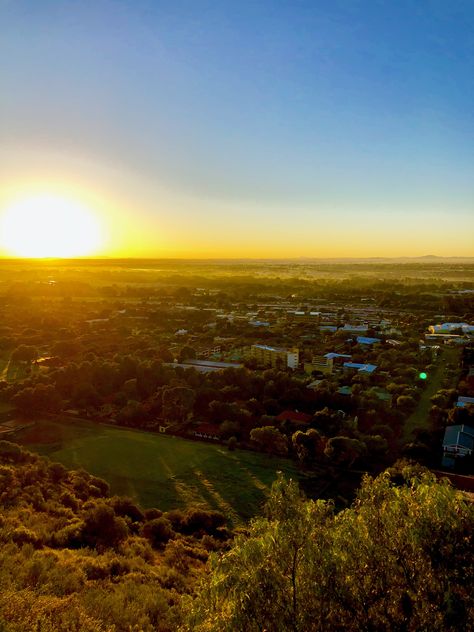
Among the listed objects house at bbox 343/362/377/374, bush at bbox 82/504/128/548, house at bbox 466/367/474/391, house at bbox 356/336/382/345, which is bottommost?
house at bbox 356/336/382/345

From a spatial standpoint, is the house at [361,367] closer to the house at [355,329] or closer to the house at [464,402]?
the house at [464,402]

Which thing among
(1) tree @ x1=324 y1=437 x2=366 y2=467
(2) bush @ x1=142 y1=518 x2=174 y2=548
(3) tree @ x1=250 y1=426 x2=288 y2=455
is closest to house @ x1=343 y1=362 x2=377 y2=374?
(3) tree @ x1=250 y1=426 x2=288 y2=455

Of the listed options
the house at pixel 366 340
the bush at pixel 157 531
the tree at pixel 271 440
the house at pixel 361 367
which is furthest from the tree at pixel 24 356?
the house at pixel 366 340

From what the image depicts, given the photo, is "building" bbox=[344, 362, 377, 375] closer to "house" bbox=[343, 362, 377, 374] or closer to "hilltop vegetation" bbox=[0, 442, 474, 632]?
"house" bbox=[343, 362, 377, 374]

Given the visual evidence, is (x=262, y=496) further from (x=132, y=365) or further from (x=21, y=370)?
(x=21, y=370)

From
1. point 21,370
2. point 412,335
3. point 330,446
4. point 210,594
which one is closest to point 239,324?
point 412,335

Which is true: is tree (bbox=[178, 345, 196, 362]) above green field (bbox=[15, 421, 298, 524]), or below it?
above
